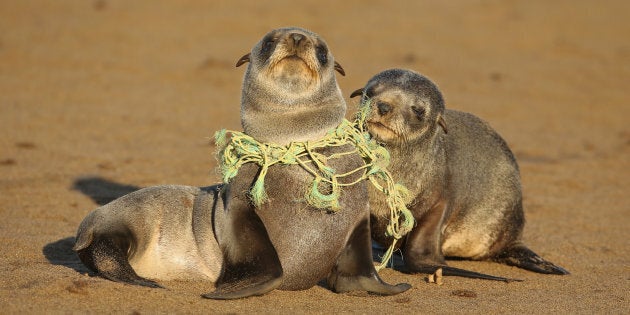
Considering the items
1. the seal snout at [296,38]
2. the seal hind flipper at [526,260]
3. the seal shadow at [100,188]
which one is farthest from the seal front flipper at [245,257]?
the seal shadow at [100,188]

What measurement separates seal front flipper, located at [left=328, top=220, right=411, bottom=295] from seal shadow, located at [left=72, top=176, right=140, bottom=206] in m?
3.11

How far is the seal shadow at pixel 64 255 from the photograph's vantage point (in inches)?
229

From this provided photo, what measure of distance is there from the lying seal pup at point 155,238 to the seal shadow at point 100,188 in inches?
85.3

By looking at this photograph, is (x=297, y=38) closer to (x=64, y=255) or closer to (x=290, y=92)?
(x=290, y=92)

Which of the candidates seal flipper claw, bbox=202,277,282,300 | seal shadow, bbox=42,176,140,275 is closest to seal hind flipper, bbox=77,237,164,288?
seal shadow, bbox=42,176,140,275

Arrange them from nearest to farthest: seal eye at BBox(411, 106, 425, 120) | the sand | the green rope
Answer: the green rope, the sand, seal eye at BBox(411, 106, 425, 120)

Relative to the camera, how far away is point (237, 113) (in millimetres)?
12242

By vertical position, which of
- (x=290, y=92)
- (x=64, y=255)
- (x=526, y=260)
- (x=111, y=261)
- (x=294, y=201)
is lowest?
(x=64, y=255)

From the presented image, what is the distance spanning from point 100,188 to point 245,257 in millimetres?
3527

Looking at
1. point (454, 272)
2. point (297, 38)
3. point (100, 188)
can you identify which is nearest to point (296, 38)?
point (297, 38)

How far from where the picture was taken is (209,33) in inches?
630

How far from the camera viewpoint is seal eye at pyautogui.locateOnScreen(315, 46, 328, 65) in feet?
17.4

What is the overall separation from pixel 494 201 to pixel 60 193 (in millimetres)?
3641

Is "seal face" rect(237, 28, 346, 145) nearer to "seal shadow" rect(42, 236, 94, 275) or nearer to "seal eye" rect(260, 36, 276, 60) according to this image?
"seal eye" rect(260, 36, 276, 60)
